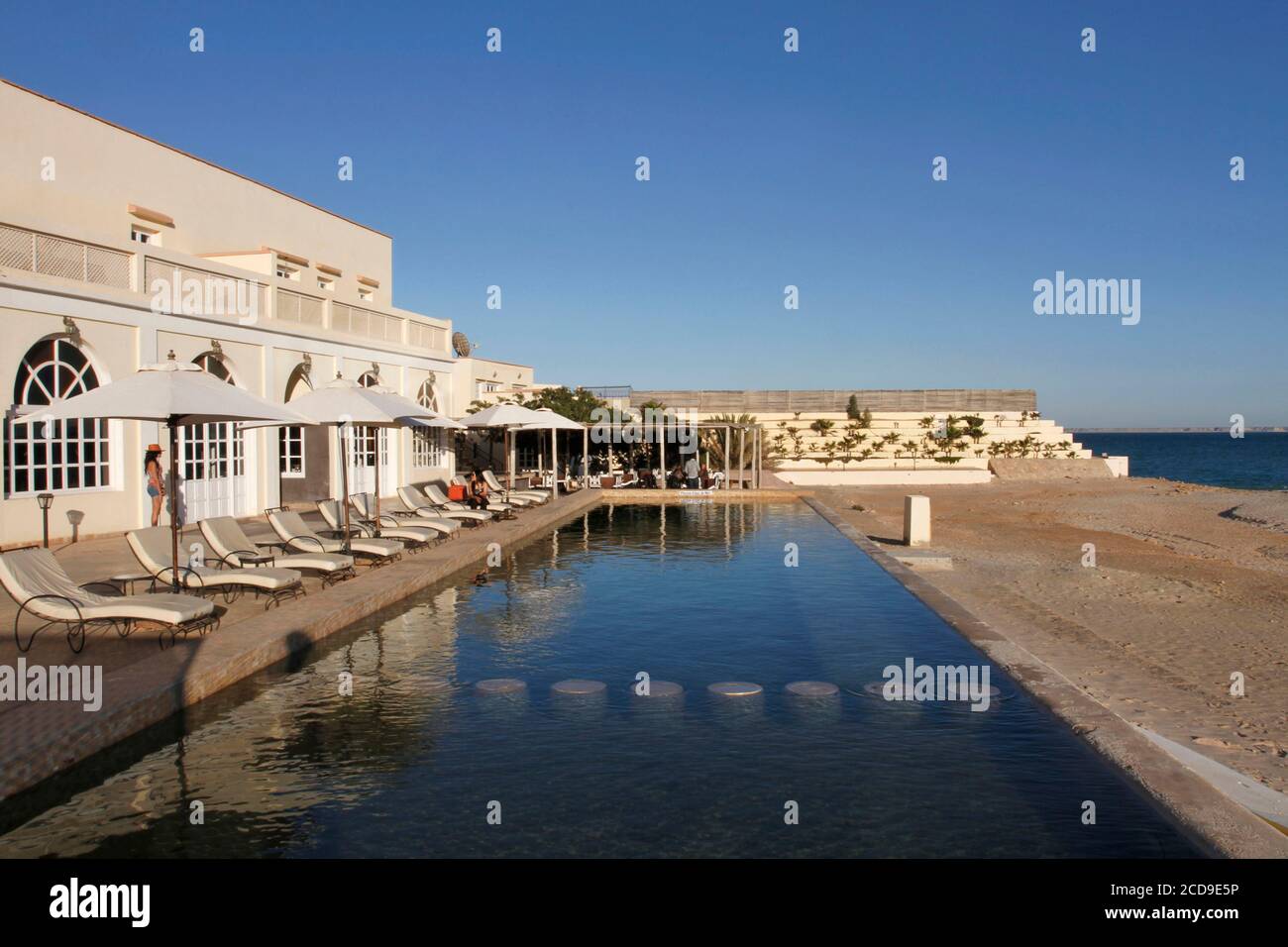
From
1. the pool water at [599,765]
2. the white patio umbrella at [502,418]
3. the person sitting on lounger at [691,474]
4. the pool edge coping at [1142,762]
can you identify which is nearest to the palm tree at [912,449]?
the person sitting on lounger at [691,474]

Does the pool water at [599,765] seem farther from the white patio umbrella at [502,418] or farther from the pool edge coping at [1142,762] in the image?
the white patio umbrella at [502,418]

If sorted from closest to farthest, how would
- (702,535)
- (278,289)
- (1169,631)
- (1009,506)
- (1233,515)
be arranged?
1. (1169,631)
2. (702,535)
3. (278,289)
4. (1233,515)
5. (1009,506)

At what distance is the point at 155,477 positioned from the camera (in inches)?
570

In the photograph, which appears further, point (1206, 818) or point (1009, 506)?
point (1009, 506)

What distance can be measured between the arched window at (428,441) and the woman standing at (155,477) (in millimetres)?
9690

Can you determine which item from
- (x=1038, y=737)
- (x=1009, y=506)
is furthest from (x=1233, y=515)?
(x=1038, y=737)

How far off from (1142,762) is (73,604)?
7066mm

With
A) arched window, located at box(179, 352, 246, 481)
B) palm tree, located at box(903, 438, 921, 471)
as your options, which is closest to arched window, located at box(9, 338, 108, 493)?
arched window, located at box(179, 352, 246, 481)

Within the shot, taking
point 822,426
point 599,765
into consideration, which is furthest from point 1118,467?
point 599,765

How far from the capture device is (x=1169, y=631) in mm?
9203

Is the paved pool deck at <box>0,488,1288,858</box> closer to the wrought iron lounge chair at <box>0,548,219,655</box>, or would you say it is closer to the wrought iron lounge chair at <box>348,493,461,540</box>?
the wrought iron lounge chair at <box>0,548,219,655</box>

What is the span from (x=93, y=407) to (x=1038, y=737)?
7.65 meters
